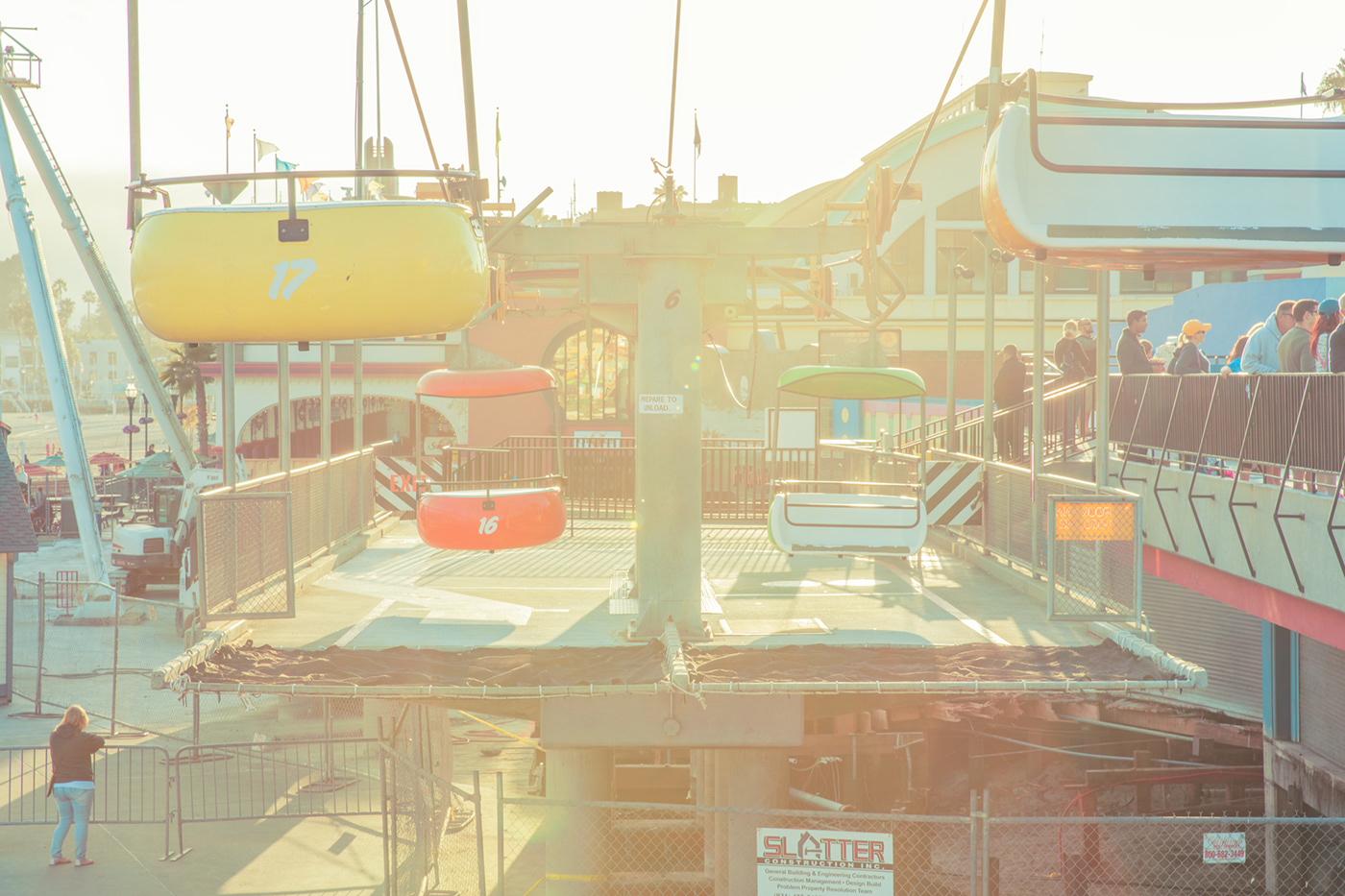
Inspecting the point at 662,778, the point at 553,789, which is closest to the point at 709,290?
the point at 553,789

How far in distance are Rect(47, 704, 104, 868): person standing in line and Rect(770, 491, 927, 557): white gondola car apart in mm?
7220

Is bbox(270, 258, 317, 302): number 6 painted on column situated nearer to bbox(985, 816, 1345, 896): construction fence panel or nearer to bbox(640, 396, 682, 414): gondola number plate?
bbox(640, 396, 682, 414): gondola number plate

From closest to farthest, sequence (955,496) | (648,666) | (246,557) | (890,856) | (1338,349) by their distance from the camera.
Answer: (890,856), (648,666), (1338,349), (246,557), (955,496)

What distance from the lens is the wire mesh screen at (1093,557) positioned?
979cm

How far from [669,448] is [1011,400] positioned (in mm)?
7662

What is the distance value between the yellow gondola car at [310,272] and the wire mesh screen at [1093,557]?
569 centimetres

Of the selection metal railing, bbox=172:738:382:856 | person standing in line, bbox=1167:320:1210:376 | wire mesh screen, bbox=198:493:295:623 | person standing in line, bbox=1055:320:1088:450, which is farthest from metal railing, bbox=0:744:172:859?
person standing in line, bbox=1167:320:1210:376

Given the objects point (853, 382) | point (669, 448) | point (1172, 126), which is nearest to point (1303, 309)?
point (853, 382)

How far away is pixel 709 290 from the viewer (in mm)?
11961

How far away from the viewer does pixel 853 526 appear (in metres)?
11.6

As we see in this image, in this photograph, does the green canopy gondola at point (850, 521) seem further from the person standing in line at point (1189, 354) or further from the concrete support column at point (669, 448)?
the person standing in line at point (1189, 354)

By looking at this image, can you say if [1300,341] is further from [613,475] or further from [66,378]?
[66,378]

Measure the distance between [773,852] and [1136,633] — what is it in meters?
3.70

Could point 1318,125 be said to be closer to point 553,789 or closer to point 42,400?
point 553,789
